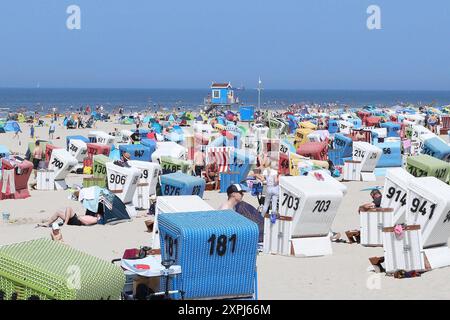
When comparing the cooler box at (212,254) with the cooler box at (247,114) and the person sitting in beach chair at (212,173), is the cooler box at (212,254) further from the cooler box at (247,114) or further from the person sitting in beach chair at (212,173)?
the cooler box at (247,114)

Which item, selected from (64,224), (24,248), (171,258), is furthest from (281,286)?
(64,224)

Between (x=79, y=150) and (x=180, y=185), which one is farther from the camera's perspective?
(x=79, y=150)

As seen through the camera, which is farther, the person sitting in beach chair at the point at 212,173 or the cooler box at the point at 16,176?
the person sitting in beach chair at the point at 212,173

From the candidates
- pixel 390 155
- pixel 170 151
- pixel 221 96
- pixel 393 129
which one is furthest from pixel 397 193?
pixel 221 96

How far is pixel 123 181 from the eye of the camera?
14539mm

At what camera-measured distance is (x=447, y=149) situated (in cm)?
1945

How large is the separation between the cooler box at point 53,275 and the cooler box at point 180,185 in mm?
7190

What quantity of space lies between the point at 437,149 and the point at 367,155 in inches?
69.7

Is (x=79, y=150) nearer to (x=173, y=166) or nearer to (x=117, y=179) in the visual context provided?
(x=173, y=166)

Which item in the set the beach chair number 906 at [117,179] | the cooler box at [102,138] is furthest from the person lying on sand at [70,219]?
the cooler box at [102,138]

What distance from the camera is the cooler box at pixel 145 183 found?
14891 mm

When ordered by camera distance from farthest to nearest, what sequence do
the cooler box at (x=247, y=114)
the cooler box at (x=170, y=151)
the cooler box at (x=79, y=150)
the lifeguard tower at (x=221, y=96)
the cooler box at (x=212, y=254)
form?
the lifeguard tower at (x=221, y=96), the cooler box at (x=247, y=114), the cooler box at (x=79, y=150), the cooler box at (x=170, y=151), the cooler box at (x=212, y=254)

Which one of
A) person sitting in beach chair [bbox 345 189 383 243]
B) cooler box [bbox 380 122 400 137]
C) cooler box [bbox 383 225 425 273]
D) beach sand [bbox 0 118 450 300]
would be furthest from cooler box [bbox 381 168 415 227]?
cooler box [bbox 380 122 400 137]

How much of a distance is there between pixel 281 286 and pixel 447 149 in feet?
38.7
